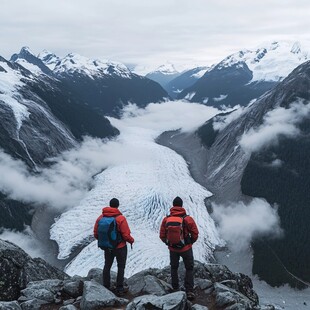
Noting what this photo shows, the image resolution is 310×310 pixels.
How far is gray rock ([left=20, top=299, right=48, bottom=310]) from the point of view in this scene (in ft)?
78.9

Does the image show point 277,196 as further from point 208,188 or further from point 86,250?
point 86,250

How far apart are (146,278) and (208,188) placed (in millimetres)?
149984

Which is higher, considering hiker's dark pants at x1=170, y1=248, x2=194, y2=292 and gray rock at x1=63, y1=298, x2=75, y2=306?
hiker's dark pants at x1=170, y1=248, x2=194, y2=292

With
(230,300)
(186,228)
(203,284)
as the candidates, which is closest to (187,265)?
(186,228)

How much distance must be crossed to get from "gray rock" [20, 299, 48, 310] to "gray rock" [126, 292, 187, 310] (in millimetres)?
6164

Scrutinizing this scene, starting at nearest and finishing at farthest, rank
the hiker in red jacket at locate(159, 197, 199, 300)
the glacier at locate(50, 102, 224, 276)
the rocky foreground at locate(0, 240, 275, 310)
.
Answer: the rocky foreground at locate(0, 240, 275, 310)
the hiker in red jacket at locate(159, 197, 199, 300)
the glacier at locate(50, 102, 224, 276)

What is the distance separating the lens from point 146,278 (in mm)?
27047

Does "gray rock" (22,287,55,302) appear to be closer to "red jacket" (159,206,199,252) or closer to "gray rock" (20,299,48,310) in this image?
"gray rock" (20,299,48,310)

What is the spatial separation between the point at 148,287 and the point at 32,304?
7.17 m

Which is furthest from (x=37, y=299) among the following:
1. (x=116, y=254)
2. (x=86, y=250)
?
(x=86, y=250)

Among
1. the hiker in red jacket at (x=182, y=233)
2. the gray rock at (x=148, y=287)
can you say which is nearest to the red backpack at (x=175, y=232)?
the hiker in red jacket at (x=182, y=233)

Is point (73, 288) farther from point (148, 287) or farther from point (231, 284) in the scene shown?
point (231, 284)

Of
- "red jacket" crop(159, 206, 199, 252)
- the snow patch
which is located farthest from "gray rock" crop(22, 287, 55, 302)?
the snow patch

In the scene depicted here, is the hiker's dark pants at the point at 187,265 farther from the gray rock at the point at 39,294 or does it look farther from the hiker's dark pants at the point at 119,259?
the gray rock at the point at 39,294
